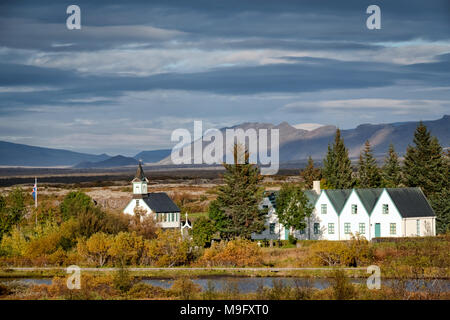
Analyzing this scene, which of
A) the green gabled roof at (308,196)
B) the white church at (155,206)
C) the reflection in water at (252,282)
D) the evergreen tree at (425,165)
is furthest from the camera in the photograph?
the evergreen tree at (425,165)

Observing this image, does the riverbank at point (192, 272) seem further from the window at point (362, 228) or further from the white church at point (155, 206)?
the white church at point (155, 206)

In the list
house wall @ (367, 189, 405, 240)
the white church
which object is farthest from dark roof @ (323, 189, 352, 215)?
the white church

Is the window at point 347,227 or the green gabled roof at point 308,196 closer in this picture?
the window at point 347,227

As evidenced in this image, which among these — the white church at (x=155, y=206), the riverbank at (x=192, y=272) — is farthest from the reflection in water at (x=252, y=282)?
the white church at (x=155, y=206)

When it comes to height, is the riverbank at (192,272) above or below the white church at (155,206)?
below

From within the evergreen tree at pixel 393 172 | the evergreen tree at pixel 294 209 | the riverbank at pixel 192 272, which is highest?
the evergreen tree at pixel 393 172

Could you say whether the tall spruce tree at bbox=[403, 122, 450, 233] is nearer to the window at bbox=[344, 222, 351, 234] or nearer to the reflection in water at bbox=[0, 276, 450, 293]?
the window at bbox=[344, 222, 351, 234]

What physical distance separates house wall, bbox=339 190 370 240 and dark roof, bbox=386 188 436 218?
2.77 m

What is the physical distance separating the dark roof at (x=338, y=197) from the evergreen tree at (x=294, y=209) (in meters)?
2.14

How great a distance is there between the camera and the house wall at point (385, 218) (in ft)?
214

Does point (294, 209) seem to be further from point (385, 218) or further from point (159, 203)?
point (159, 203)

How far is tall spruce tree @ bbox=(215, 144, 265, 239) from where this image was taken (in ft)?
210
